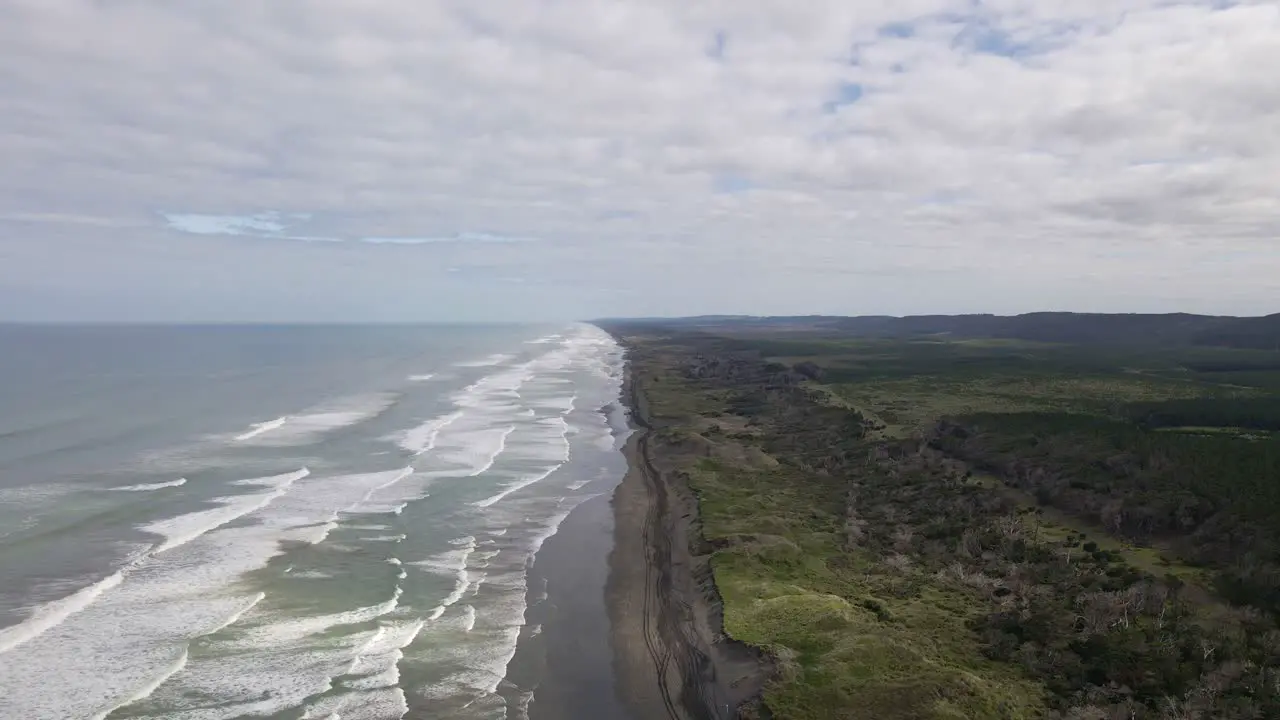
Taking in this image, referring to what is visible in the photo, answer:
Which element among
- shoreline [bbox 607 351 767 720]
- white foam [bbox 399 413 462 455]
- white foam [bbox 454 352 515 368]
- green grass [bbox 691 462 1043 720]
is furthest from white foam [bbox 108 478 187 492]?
white foam [bbox 454 352 515 368]

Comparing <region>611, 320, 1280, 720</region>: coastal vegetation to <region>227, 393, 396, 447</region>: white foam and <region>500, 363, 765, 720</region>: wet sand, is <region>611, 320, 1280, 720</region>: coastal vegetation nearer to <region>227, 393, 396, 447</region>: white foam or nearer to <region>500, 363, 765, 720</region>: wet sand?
<region>500, 363, 765, 720</region>: wet sand

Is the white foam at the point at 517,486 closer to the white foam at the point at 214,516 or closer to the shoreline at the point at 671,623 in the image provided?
the shoreline at the point at 671,623

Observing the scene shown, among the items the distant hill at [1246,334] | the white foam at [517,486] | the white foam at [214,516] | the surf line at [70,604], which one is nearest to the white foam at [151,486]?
the white foam at [214,516]

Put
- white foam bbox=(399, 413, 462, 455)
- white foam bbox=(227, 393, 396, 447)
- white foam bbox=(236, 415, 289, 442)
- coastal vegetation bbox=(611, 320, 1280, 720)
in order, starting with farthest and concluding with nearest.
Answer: white foam bbox=(236, 415, 289, 442)
white foam bbox=(227, 393, 396, 447)
white foam bbox=(399, 413, 462, 455)
coastal vegetation bbox=(611, 320, 1280, 720)

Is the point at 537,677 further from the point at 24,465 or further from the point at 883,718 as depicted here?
the point at 24,465

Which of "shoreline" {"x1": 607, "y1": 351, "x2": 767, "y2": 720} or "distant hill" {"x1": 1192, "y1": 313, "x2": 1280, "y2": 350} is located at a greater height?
"distant hill" {"x1": 1192, "y1": 313, "x2": 1280, "y2": 350}

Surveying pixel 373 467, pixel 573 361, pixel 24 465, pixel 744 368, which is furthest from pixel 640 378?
pixel 24 465

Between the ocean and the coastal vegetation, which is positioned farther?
the ocean
